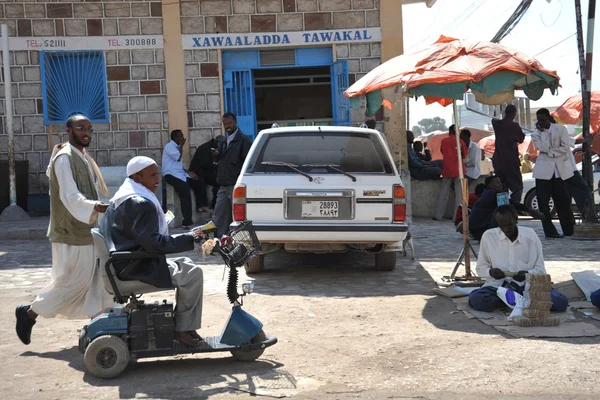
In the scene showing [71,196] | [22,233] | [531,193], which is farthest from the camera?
[531,193]

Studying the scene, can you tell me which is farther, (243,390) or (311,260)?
(311,260)

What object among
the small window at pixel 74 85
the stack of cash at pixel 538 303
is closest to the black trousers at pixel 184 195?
the small window at pixel 74 85

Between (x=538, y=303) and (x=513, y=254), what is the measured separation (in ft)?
2.82

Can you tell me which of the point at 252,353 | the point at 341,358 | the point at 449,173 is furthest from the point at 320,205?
the point at 449,173

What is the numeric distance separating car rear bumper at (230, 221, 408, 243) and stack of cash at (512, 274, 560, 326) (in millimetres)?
2155

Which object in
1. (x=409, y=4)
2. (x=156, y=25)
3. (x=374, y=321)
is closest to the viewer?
(x=374, y=321)

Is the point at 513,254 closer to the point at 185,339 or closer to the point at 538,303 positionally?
the point at 538,303

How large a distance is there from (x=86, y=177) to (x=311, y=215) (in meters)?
2.76

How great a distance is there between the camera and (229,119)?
34.9ft

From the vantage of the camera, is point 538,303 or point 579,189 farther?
point 579,189

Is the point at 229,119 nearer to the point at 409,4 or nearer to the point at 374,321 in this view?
the point at 374,321

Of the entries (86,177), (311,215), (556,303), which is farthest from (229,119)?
(556,303)

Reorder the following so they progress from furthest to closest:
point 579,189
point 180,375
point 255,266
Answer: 1. point 579,189
2. point 255,266
3. point 180,375

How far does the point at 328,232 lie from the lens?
27.1 feet
